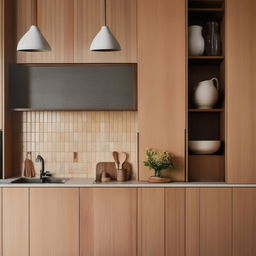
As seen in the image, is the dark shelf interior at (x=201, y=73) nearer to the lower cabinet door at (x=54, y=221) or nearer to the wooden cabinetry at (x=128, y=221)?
the wooden cabinetry at (x=128, y=221)

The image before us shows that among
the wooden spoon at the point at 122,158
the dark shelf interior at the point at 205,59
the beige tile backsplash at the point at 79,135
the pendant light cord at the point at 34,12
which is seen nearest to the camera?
the dark shelf interior at the point at 205,59

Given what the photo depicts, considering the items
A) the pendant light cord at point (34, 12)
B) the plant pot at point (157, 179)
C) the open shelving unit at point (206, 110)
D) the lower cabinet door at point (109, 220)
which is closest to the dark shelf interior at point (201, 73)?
the open shelving unit at point (206, 110)

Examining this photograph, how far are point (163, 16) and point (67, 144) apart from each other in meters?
1.46

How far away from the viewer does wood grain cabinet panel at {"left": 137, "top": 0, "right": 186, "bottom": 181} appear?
14.0ft

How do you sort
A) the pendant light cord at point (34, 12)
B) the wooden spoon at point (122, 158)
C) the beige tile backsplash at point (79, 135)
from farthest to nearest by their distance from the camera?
the beige tile backsplash at point (79, 135), the wooden spoon at point (122, 158), the pendant light cord at point (34, 12)

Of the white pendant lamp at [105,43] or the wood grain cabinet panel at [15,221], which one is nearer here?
the white pendant lamp at [105,43]

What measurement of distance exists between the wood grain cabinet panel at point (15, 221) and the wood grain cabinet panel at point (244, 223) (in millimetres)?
1679

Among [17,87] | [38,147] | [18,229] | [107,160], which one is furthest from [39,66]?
[18,229]

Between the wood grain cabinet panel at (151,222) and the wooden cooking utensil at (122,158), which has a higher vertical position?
the wooden cooking utensil at (122,158)

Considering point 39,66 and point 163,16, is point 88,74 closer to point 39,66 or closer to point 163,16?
point 39,66

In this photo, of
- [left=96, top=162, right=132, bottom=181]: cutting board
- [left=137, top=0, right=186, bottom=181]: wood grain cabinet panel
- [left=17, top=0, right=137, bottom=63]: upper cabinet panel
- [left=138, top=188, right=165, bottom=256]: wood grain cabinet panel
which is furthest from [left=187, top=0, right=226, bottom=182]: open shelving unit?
[left=96, top=162, right=132, bottom=181]: cutting board

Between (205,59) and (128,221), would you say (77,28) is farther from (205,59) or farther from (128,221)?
(128,221)

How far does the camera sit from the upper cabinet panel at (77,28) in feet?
14.7

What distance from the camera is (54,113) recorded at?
471 centimetres
